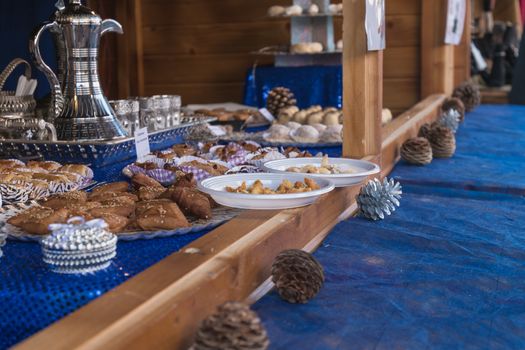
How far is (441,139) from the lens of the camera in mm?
2137

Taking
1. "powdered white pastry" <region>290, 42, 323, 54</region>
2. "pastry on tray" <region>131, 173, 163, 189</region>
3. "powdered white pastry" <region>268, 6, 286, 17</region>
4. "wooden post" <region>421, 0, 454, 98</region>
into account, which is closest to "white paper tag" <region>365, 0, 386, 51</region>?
"pastry on tray" <region>131, 173, 163, 189</region>

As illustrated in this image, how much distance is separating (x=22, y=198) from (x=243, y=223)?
1.25ft

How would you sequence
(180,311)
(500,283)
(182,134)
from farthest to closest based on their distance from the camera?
1. (182,134)
2. (500,283)
3. (180,311)

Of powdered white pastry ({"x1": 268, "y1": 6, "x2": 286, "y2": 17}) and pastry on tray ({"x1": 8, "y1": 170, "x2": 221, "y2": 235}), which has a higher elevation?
powdered white pastry ({"x1": 268, "y1": 6, "x2": 286, "y2": 17})

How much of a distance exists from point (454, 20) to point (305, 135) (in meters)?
1.98

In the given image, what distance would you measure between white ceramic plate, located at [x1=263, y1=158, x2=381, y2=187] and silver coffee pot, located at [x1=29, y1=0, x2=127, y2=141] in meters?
0.37

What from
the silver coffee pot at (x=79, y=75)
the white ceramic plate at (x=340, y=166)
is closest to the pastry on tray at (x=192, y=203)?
the white ceramic plate at (x=340, y=166)

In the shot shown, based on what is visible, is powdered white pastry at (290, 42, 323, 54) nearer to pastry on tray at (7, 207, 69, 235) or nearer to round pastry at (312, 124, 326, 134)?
round pastry at (312, 124, 326, 134)

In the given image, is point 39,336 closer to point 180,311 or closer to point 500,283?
point 180,311

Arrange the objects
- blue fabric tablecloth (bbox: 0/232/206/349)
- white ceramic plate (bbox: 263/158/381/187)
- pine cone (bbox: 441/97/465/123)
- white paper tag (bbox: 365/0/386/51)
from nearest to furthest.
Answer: blue fabric tablecloth (bbox: 0/232/206/349) → white ceramic plate (bbox: 263/158/381/187) → white paper tag (bbox: 365/0/386/51) → pine cone (bbox: 441/97/465/123)

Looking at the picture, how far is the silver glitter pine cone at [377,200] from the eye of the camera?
1.36 meters

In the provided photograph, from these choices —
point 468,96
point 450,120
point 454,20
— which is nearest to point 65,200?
point 450,120

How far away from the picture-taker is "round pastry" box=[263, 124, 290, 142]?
2.09 m

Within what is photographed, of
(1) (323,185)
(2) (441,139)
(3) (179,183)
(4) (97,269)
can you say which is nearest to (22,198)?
(3) (179,183)
